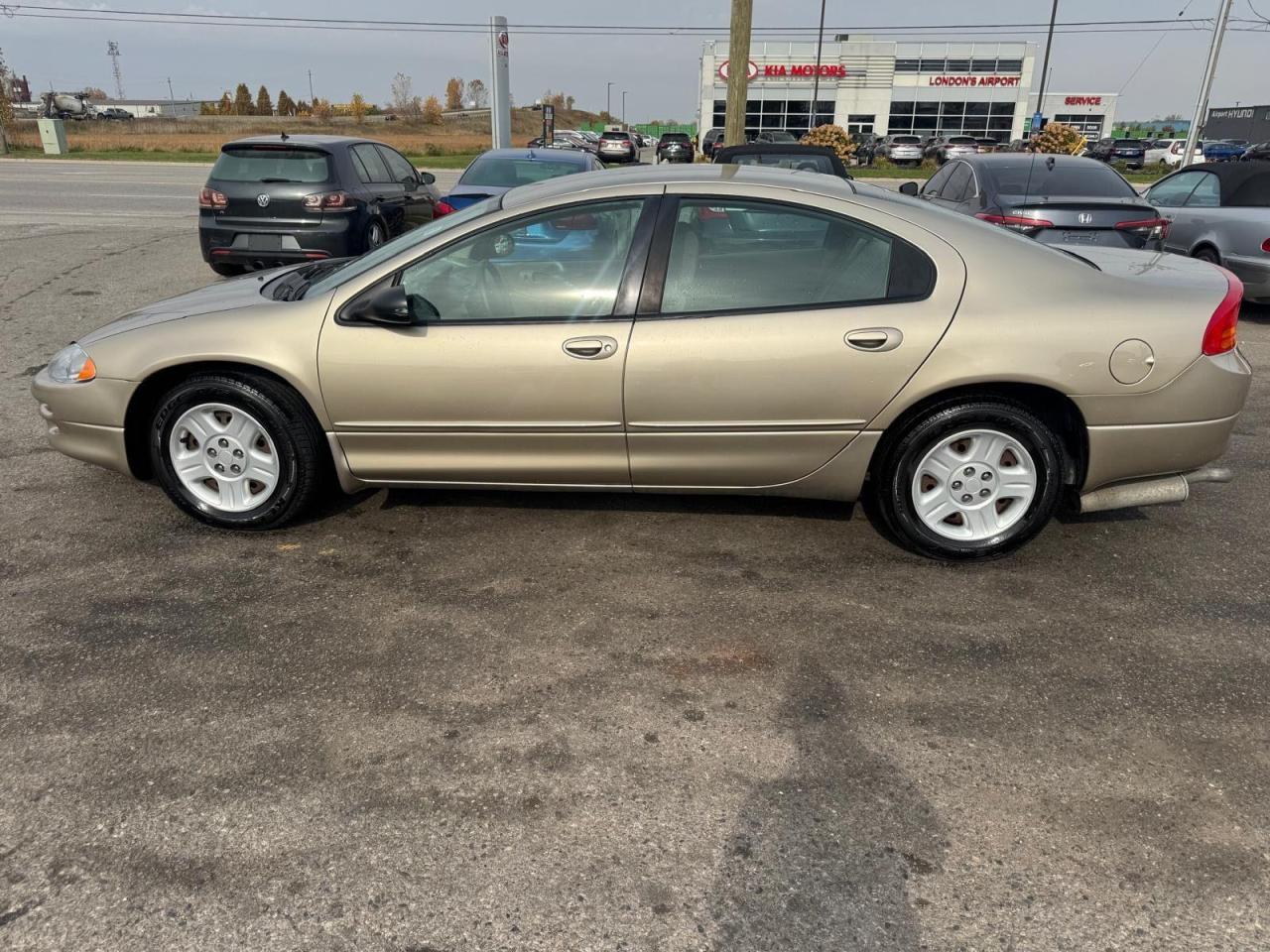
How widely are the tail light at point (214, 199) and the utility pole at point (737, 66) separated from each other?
30.3 ft

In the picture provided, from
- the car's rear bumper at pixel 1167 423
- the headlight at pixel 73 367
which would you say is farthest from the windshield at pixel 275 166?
the car's rear bumper at pixel 1167 423

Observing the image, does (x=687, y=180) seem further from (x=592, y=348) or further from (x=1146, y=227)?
(x=1146, y=227)

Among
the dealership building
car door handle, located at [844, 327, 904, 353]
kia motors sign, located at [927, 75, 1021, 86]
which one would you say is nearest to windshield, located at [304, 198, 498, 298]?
car door handle, located at [844, 327, 904, 353]

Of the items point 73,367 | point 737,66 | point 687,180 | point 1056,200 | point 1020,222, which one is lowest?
point 73,367

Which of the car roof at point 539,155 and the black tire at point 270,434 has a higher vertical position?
the car roof at point 539,155

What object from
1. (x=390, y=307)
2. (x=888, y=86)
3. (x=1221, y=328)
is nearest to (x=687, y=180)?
Answer: (x=390, y=307)

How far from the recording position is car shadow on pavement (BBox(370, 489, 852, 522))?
172 inches

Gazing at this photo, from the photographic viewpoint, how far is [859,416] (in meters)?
3.65

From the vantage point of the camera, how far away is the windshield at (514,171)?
32.4 feet

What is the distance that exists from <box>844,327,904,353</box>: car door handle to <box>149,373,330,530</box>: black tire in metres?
2.25

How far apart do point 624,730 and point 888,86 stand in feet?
243

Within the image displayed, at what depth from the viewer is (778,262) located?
3668 millimetres

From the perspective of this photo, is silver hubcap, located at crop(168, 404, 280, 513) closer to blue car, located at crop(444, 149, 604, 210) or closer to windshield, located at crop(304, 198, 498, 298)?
windshield, located at crop(304, 198, 498, 298)

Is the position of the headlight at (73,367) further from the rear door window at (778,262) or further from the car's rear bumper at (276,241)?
the car's rear bumper at (276,241)
